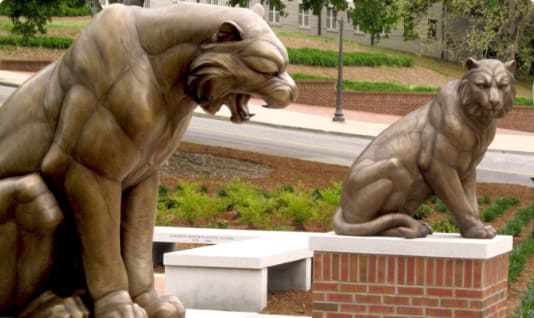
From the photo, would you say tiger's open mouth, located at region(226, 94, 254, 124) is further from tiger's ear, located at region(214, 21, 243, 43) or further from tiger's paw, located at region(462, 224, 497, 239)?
tiger's paw, located at region(462, 224, 497, 239)

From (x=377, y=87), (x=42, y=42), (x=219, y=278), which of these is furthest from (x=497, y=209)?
(x=42, y=42)

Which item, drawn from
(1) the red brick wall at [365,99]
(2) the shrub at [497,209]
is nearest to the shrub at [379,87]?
(1) the red brick wall at [365,99]

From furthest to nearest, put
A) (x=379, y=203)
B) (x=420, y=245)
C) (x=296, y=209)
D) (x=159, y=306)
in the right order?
(x=296, y=209)
(x=379, y=203)
(x=420, y=245)
(x=159, y=306)

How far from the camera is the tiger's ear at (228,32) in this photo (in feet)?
12.1

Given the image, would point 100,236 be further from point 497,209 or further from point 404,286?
point 497,209

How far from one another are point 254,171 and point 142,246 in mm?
18283

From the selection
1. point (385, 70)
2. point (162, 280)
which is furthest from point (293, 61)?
point (162, 280)

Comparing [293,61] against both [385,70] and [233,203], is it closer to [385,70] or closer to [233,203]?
[385,70]

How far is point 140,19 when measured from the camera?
3822 millimetres

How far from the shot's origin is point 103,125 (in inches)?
146

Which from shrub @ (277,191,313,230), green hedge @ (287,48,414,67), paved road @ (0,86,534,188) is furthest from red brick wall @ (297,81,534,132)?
shrub @ (277,191,313,230)

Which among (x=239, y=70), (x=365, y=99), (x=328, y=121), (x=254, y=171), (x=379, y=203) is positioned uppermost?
(x=239, y=70)

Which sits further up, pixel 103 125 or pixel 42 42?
pixel 103 125

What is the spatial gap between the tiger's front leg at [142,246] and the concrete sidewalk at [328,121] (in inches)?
1039
